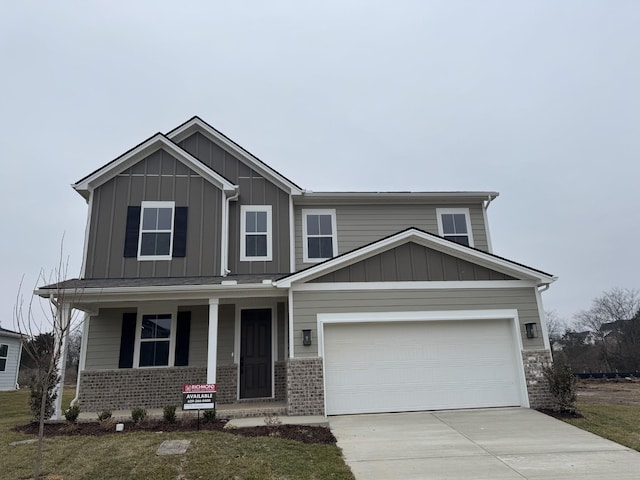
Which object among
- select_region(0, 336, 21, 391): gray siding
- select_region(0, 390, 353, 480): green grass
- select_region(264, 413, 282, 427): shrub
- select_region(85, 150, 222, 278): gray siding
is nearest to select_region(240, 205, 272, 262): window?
select_region(85, 150, 222, 278): gray siding

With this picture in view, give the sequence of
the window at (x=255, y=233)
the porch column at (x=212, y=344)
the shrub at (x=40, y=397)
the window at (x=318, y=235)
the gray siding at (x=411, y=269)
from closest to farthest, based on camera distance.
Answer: the shrub at (x=40, y=397), the porch column at (x=212, y=344), the gray siding at (x=411, y=269), the window at (x=255, y=233), the window at (x=318, y=235)

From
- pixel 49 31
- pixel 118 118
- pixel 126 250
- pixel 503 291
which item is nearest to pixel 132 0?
pixel 49 31

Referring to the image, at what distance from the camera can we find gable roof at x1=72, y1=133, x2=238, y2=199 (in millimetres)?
11117

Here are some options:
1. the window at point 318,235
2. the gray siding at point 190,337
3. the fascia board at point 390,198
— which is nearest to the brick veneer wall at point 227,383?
the gray siding at point 190,337

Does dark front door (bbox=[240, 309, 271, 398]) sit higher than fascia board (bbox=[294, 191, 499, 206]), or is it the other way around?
fascia board (bbox=[294, 191, 499, 206])

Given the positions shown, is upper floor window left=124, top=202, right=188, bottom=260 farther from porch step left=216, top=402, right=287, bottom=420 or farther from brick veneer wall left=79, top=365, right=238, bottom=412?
porch step left=216, top=402, right=287, bottom=420

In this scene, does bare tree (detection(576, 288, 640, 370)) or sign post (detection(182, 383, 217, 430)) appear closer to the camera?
sign post (detection(182, 383, 217, 430))

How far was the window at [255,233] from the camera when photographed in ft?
38.3

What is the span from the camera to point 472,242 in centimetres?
1277

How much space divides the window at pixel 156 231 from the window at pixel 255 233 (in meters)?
2.01

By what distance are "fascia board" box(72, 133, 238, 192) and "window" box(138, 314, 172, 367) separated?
13.0 feet

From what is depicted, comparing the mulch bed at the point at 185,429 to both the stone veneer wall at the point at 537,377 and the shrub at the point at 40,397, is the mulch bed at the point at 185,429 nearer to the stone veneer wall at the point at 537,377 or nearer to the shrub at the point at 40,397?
the shrub at the point at 40,397

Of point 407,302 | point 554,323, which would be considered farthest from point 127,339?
point 554,323

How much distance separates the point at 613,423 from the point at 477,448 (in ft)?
12.3
